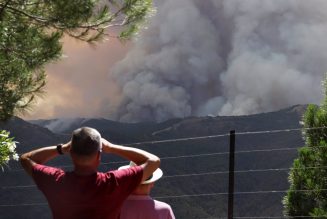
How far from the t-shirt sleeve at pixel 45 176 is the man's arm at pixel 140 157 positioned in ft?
0.78

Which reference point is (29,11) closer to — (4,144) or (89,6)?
(89,6)

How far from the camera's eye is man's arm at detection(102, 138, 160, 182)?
2.71 meters

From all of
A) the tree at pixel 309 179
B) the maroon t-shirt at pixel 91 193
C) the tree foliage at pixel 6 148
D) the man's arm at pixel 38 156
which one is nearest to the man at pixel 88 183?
the maroon t-shirt at pixel 91 193

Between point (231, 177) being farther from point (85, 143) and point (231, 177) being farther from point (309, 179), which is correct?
point (309, 179)

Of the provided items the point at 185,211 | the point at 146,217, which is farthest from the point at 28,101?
the point at 185,211

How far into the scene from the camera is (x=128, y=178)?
2652mm

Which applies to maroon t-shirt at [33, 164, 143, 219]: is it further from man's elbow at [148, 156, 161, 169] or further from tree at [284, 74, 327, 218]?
tree at [284, 74, 327, 218]

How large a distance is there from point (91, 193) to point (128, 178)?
6.5 inches

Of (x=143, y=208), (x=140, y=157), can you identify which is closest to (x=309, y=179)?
(x=143, y=208)

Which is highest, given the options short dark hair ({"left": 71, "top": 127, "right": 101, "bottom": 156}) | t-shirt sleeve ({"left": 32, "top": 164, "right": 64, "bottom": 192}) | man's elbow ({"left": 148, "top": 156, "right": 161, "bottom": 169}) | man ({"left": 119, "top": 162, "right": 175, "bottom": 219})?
short dark hair ({"left": 71, "top": 127, "right": 101, "bottom": 156})

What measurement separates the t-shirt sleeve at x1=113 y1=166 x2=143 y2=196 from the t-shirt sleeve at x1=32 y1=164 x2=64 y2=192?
25 centimetres

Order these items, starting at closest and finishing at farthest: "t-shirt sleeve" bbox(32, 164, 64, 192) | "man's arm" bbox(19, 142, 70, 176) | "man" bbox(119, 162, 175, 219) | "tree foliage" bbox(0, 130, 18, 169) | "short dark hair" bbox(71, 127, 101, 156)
Answer: "short dark hair" bbox(71, 127, 101, 156) < "t-shirt sleeve" bbox(32, 164, 64, 192) < "man's arm" bbox(19, 142, 70, 176) < "man" bbox(119, 162, 175, 219) < "tree foliage" bbox(0, 130, 18, 169)

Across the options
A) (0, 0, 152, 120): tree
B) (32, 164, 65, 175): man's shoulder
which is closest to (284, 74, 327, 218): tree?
(0, 0, 152, 120): tree

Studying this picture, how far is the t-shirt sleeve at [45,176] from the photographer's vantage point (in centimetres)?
270
